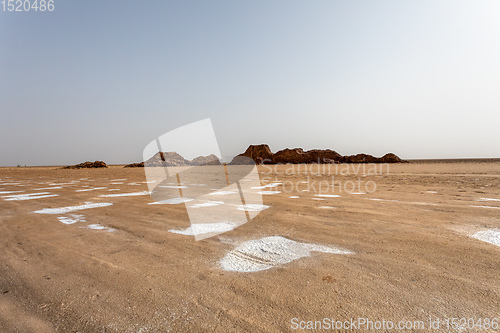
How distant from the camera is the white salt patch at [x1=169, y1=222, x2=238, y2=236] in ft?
13.3

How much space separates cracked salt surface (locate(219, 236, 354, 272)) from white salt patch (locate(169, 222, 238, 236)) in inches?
32.9

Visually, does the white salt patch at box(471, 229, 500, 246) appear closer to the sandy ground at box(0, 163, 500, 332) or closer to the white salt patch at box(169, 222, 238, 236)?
the sandy ground at box(0, 163, 500, 332)

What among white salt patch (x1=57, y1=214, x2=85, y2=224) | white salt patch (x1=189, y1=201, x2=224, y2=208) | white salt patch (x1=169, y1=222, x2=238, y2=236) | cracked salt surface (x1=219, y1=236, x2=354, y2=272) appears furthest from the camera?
white salt patch (x1=189, y1=201, x2=224, y2=208)

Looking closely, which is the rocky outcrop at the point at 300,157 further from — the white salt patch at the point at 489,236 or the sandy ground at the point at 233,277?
the sandy ground at the point at 233,277

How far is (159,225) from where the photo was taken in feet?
14.8

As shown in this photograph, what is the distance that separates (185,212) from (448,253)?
460cm

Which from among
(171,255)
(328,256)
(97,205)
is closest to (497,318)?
(328,256)

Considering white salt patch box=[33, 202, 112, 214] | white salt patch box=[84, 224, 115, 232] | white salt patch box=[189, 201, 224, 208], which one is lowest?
white salt patch box=[189, 201, 224, 208]

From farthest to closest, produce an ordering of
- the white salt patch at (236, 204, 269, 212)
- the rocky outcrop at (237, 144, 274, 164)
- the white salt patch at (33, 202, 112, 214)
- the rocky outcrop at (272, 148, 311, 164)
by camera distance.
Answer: the rocky outcrop at (237, 144, 274, 164), the rocky outcrop at (272, 148, 311, 164), the white salt patch at (236, 204, 269, 212), the white salt patch at (33, 202, 112, 214)


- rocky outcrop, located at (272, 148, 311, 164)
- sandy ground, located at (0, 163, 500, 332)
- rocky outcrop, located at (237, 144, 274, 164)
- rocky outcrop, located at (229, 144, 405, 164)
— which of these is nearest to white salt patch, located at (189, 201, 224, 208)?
sandy ground, located at (0, 163, 500, 332)

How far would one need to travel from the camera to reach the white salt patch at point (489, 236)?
339 cm

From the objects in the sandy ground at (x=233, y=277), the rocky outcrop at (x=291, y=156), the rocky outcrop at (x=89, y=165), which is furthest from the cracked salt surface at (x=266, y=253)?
the rocky outcrop at (x=89, y=165)

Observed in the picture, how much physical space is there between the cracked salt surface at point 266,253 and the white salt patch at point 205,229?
84 cm

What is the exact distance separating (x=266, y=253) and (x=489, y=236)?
10.6 feet
